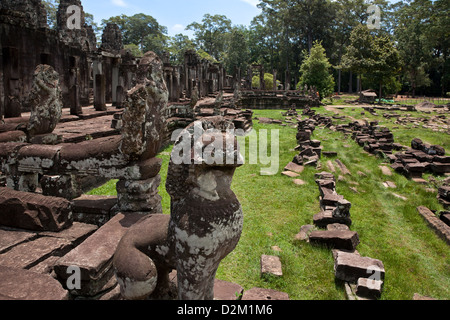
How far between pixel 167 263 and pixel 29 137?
3.47 m

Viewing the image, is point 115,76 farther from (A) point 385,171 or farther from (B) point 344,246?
(B) point 344,246

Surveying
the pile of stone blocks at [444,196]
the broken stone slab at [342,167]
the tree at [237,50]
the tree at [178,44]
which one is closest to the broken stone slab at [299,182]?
the broken stone slab at [342,167]

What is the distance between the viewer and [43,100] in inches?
169

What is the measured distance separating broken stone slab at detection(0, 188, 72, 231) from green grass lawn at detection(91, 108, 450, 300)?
2018 mm

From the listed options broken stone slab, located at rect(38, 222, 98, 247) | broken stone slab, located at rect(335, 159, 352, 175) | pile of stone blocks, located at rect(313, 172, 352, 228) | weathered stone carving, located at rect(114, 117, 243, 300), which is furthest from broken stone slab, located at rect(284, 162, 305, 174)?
weathered stone carving, located at rect(114, 117, 243, 300)

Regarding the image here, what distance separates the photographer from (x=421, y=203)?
672 centimetres

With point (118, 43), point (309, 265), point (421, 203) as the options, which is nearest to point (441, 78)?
point (118, 43)

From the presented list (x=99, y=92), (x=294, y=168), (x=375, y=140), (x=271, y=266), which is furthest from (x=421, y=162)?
(x=99, y=92)

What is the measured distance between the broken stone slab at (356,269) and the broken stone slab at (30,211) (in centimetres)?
327

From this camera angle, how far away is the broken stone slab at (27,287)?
1956mm

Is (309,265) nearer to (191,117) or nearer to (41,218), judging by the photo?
(41,218)

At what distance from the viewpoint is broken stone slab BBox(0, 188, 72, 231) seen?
120 inches

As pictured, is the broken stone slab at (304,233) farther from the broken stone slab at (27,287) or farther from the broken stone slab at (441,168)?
the broken stone slab at (441,168)

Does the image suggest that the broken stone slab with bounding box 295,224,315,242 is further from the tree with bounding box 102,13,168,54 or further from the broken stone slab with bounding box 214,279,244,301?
the tree with bounding box 102,13,168,54
